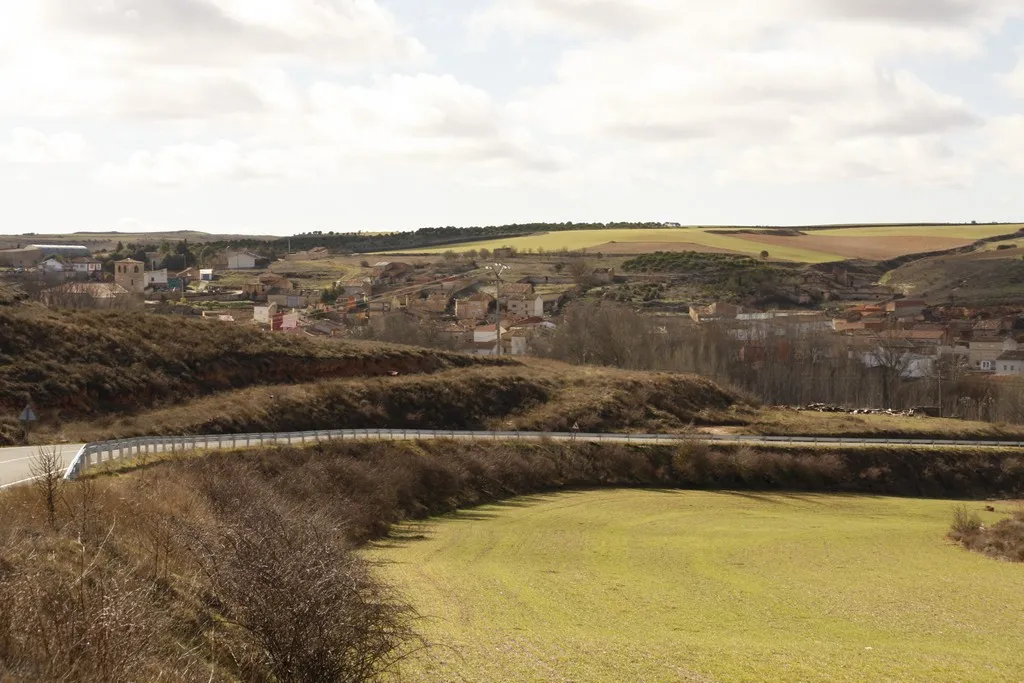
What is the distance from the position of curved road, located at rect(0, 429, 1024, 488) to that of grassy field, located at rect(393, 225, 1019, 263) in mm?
109857

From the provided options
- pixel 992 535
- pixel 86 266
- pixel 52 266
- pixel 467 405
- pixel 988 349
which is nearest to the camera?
pixel 992 535

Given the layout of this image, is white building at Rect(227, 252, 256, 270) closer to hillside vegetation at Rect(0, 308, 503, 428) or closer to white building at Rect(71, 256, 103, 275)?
white building at Rect(71, 256, 103, 275)

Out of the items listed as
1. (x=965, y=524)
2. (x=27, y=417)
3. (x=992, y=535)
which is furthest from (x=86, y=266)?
(x=992, y=535)

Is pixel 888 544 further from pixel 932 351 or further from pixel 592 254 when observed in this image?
pixel 592 254

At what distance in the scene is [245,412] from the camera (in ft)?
159

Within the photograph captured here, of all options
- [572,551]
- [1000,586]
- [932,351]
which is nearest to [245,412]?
[572,551]

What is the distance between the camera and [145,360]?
52.0 meters

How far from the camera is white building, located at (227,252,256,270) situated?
6924 inches

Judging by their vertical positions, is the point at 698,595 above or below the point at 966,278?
below

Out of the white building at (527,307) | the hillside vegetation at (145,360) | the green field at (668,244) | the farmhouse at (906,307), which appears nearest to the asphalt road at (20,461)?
the hillside vegetation at (145,360)

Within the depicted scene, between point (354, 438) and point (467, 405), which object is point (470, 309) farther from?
point (354, 438)

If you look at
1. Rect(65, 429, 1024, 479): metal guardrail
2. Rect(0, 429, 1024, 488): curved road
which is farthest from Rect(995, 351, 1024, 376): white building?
Rect(0, 429, 1024, 488): curved road

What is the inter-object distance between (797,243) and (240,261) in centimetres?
8343

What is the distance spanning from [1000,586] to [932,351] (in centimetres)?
8182
